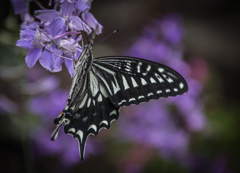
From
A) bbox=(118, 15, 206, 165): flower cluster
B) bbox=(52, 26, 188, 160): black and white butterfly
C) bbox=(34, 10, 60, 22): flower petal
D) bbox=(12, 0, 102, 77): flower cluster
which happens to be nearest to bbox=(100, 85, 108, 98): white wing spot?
bbox=(52, 26, 188, 160): black and white butterfly

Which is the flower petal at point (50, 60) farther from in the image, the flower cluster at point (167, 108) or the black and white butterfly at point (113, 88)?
the flower cluster at point (167, 108)

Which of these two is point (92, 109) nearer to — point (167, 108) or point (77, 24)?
point (77, 24)

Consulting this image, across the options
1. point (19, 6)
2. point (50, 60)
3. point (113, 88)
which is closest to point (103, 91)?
point (113, 88)

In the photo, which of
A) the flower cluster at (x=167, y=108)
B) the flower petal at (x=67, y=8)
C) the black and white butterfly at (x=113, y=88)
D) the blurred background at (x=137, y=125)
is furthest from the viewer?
the flower cluster at (x=167, y=108)

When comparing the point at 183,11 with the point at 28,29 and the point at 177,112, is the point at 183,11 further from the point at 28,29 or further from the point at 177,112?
the point at 28,29

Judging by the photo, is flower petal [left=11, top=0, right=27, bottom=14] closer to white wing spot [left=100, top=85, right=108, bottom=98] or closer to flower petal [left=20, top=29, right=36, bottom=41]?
flower petal [left=20, top=29, right=36, bottom=41]

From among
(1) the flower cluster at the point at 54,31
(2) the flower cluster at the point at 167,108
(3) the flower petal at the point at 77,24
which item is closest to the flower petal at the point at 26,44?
(1) the flower cluster at the point at 54,31
